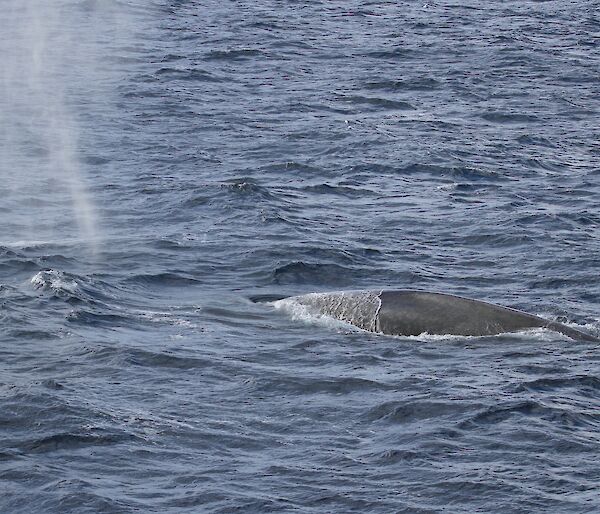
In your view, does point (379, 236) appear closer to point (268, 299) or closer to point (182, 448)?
point (268, 299)

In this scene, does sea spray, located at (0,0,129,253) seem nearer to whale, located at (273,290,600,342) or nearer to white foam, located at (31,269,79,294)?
white foam, located at (31,269,79,294)

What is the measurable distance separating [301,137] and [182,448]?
869 inches

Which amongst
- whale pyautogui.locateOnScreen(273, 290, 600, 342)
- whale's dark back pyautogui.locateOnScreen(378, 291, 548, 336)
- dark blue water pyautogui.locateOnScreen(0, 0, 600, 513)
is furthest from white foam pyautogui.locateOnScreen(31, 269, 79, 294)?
whale's dark back pyautogui.locateOnScreen(378, 291, 548, 336)

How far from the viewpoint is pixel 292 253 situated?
32.8 meters

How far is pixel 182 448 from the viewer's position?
21.7 meters

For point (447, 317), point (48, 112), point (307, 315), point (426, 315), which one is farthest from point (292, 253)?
point (48, 112)

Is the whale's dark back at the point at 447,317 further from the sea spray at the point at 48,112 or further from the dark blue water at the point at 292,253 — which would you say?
the sea spray at the point at 48,112

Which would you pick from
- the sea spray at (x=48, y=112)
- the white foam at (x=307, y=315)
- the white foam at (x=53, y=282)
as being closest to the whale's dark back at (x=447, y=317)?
the white foam at (x=307, y=315)

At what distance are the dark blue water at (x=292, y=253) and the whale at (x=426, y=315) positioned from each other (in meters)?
0.31

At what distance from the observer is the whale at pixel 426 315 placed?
26.6 m

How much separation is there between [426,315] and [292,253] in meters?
6.32

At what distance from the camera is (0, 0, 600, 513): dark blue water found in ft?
69.7

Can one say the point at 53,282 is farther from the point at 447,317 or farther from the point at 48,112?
the point at 48,112

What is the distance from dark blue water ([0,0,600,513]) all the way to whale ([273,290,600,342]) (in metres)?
0.31
